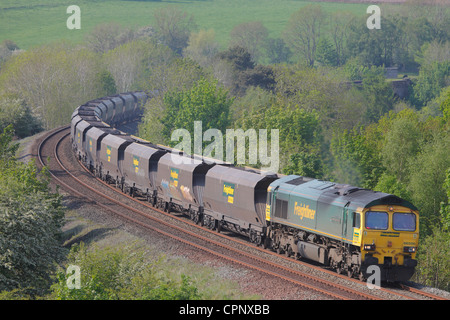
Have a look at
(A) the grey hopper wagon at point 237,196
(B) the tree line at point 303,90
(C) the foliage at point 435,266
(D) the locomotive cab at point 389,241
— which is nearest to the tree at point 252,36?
(B) the tree line at point 303,90

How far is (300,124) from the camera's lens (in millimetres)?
54812

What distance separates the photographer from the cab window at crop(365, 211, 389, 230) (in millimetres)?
23328

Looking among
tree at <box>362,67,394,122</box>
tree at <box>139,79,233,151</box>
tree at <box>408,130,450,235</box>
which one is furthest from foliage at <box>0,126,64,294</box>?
tree at <box>362,67,394,122</box>

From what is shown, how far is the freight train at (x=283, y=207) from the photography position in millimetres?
23531

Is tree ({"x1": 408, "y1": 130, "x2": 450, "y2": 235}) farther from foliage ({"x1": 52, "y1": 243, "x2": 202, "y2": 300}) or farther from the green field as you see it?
the green field

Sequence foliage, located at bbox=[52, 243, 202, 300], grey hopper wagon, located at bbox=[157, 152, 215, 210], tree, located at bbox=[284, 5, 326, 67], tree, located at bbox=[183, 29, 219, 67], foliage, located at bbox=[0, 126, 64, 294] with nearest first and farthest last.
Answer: foliage, located at bbox=[52, 243, 202, 300], foliage, located at bbox=[0, 126, 64, 294], grey hopper wagon, located at bbox=[157, 152, 215, 210], tree, located at bbox=[183, 29, 219, 67], tree, located at bbox=[284, 5, 326, 67]

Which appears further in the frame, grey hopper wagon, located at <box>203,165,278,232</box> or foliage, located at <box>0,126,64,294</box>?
grey hopper wagon, located at <box>203,165,278,232</box>

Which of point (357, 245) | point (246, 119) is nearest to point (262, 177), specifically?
point (357, 245)

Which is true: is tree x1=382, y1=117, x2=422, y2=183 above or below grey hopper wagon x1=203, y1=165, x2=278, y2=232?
below

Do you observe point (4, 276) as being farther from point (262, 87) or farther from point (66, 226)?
point (262, 87)

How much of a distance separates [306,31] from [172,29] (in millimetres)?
43211

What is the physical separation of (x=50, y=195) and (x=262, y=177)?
13.8 meters

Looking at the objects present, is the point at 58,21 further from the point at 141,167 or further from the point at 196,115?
the point at 141,167

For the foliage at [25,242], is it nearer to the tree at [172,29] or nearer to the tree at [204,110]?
the tree at [204,110]
